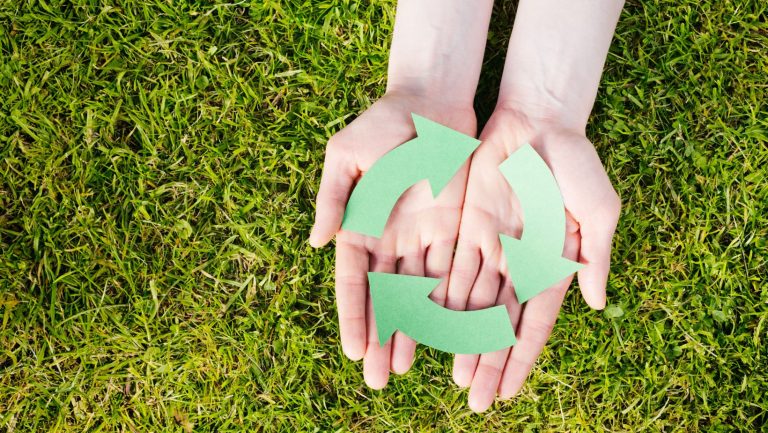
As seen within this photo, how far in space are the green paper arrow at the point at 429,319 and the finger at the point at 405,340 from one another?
0.04 meters

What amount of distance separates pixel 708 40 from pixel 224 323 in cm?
241

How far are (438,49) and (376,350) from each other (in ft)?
3.93

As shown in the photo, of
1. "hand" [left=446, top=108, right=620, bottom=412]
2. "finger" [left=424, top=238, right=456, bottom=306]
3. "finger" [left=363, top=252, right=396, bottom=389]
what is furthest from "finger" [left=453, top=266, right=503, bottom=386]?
"finger" [left=363, top=252, right=396, bottom=389]

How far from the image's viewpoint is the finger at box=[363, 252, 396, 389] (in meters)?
2.65

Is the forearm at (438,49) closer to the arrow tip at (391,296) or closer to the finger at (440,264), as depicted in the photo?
the finger at (440,264)

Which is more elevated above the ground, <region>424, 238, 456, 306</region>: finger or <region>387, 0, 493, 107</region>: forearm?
<region>387, 0, 493, 107</region>: forearm

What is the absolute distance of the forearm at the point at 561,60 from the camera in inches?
109

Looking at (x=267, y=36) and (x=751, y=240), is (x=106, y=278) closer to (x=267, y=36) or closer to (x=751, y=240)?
(x=267, y=36)

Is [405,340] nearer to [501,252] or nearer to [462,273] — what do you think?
[462,273]

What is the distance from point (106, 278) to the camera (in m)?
3.00

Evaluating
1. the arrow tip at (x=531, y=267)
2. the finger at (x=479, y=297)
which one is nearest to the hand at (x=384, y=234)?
the finger at (x=479, y=297)

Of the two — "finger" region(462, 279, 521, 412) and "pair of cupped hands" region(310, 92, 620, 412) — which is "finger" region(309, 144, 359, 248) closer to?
"pair of cupped hands" region(310, 92, 620, 412)

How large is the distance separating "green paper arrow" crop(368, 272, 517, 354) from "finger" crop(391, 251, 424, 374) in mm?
37

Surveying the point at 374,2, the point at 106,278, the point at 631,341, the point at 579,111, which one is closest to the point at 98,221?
the point at 106,278
